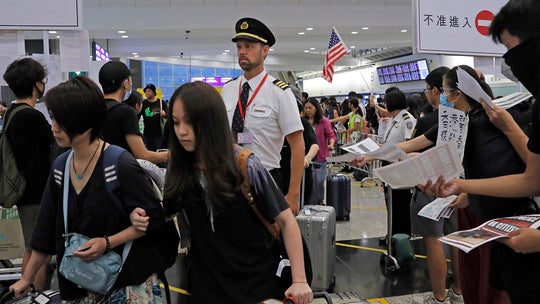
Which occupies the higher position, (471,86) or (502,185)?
(471,86)

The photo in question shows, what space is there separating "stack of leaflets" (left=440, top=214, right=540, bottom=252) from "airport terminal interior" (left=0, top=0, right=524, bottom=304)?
1.25 m

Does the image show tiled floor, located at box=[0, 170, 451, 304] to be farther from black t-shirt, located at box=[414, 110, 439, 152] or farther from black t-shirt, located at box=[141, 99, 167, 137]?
black t-shirt, located at box=[141, 99, 167, 137]

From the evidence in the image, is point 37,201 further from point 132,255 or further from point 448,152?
point 448,152

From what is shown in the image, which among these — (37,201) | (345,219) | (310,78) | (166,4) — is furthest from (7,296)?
(310,78)

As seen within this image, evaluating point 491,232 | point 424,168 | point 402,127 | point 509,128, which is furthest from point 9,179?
point 402,127

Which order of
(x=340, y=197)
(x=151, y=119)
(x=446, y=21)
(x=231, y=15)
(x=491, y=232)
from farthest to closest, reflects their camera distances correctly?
(x=231, y=15) < (x=151, y=119) < (x=340, y=197) < (x=446, y=21) < (x=491, y=232)

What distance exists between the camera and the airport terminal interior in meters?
3.46

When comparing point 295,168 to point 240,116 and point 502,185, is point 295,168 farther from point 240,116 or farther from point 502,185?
point 502,185

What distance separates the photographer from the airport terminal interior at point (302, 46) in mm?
3463

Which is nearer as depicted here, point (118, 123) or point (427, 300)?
point (118, 123)

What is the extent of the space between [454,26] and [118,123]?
273 cm

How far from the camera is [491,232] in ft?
4.70

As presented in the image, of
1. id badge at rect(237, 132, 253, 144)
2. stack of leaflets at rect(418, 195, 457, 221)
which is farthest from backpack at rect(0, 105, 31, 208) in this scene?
stack of leaflets at rect(418, 195, 457, 221)

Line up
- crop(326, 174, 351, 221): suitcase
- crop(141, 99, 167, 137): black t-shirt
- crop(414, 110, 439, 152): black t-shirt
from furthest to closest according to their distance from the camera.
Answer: crop(141, 99, 167, 137): black t-shirt < crop(326, 174, 351, 221): suitcase < crop(414, 110, 439, 152): black t-shirt
